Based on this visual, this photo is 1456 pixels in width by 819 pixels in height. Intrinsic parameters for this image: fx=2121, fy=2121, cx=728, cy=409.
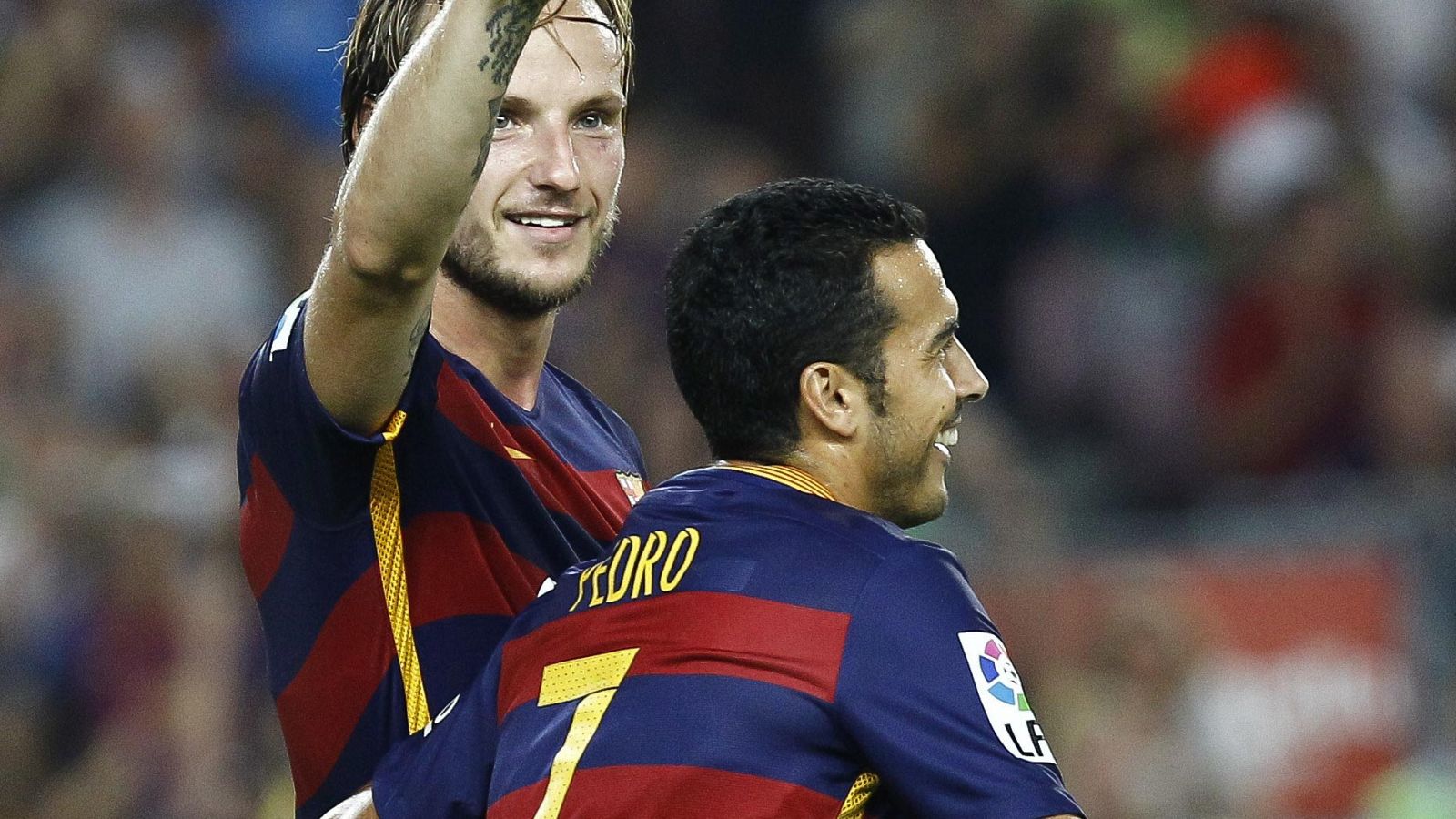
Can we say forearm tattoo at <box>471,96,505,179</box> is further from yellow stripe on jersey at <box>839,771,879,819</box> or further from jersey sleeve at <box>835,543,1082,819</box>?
yellow stripe on jersey at <box>839,771,879,819</box>

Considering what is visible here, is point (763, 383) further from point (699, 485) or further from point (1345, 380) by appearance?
point (1345, 380)

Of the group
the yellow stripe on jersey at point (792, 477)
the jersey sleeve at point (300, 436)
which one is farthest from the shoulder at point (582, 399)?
the yellow stripe on jersey at point (792, 477)

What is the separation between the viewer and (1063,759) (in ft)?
21.7

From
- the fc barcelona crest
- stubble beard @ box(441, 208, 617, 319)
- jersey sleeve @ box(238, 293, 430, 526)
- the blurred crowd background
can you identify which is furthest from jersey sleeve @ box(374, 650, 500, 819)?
the blurred crowd background

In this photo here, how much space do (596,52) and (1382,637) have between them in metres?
4.89

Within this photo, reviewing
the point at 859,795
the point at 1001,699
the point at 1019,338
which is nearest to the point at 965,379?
the point at 1001,699

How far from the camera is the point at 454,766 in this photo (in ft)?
8.50

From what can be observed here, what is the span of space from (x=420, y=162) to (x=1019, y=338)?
6052mm

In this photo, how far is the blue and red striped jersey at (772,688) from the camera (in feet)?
7.59

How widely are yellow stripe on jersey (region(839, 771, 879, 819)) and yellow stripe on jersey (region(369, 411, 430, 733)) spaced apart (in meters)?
0.70

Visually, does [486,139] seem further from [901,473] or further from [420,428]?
[901,473]

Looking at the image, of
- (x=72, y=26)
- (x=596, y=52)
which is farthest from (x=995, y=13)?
(x=596, y=52)

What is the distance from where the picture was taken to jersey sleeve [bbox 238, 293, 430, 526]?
2.56 metres

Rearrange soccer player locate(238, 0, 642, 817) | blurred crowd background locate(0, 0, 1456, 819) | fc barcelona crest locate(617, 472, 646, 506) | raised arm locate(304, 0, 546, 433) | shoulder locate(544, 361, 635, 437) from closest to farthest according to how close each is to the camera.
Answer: raised arm locate(304, 0, 546, 433) → soccer player locate(238, 0, 642, 817) → fc barcelona crest locate(617, 472, 646, 506) → shoulder locate(544, 361, 635, 437) → blurred crowd background locate(0, 0, 1456, 819)
